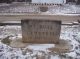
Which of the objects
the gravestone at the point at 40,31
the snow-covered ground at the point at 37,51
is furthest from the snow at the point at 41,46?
the gravestone at the point at 40,31

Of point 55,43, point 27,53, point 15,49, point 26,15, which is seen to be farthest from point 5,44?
point 26,15

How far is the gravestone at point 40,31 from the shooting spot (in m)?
3.38

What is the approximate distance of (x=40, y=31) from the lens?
348 centimetres

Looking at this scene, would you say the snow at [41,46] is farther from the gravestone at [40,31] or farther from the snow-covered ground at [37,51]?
the gravestone at [40,31]

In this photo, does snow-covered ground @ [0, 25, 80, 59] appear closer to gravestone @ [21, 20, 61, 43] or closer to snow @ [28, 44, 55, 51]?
snow @ [28, 44, 55, 51]

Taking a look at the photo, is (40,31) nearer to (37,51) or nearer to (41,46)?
(41,46)

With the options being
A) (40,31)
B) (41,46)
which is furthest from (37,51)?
(40,31)

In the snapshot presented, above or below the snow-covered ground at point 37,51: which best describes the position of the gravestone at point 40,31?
above

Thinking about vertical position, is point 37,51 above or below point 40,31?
below

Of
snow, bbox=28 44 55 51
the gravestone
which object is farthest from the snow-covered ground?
the gravestone

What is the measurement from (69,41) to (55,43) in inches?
11.6

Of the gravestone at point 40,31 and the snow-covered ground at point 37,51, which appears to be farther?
the gravestone at point 40,31

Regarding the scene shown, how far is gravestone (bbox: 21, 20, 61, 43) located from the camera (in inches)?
133

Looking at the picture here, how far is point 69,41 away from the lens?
364 cm
